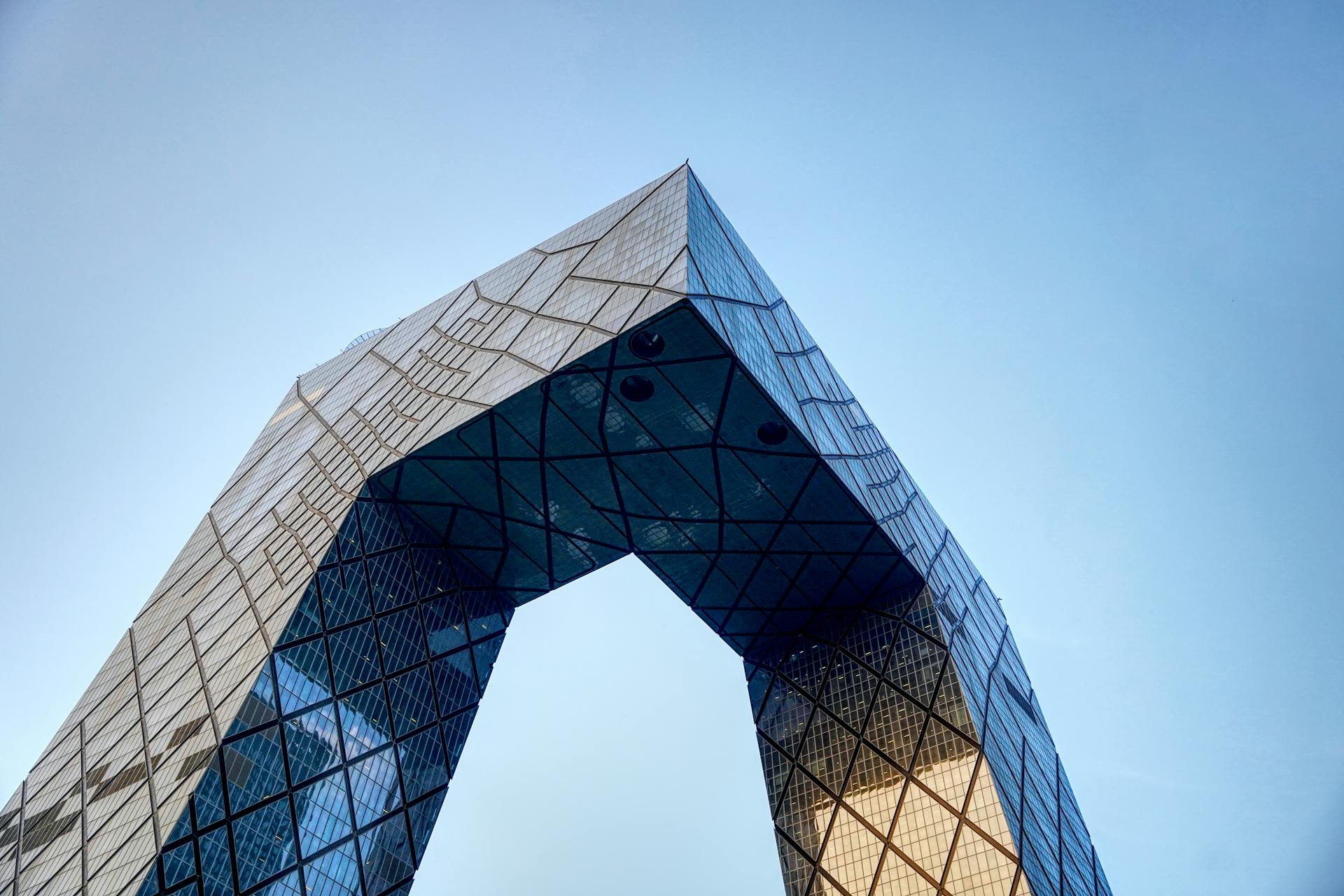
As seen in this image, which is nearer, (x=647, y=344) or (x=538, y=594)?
(x=647, y=344)

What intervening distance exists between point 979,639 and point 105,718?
3350cm

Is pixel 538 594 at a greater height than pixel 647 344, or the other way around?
pixel 538 594

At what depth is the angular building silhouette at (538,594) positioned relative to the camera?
3447 centimetres

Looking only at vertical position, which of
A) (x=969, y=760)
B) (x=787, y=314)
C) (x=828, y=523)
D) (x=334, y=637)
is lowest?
(x=969, y=760)

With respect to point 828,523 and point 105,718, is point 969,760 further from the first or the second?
point 105,718

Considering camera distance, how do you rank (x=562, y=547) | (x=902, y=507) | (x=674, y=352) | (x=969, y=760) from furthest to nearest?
(x=902, y=507) → (x=562, y=547) → (x=969, y=760) → (x=674, y=352)

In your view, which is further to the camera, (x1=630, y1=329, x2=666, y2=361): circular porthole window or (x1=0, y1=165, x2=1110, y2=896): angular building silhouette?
(x1=630, y1=329, x2=666, y2=361): circular porthole window

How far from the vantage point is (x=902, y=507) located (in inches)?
1845

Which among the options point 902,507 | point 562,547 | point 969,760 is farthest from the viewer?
point 902,507

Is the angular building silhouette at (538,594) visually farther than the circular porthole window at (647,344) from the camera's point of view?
No

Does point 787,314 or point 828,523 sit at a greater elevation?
point 787,314

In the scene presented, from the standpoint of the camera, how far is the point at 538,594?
154 feet

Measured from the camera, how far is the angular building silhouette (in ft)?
113

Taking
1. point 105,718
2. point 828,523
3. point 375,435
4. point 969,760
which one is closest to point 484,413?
point 375,435
